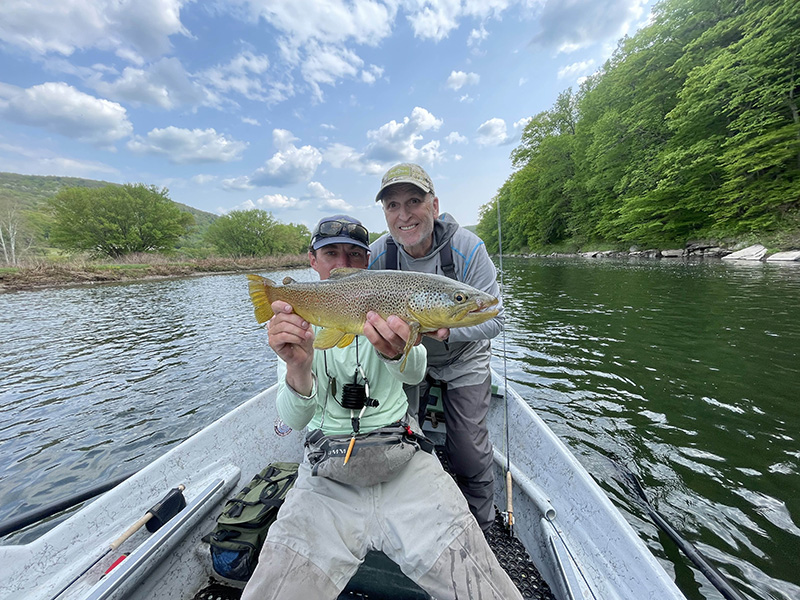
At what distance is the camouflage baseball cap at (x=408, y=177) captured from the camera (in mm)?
3199

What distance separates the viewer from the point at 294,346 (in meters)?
2.26

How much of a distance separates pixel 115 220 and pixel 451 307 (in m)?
71.7

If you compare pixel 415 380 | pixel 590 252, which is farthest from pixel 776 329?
pixel 590 252

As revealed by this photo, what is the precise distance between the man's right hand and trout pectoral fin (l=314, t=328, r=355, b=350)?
7cm

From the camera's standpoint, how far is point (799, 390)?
5.43 m

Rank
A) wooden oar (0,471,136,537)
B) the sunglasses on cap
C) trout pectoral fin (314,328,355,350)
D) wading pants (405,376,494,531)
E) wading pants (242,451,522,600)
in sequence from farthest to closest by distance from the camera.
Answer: wading pants (405,376,494,531)
the sunglasses on cap
wooden oar (0,471,136,537)
trout pectoral fin (314,328,355,350)
wading pants (242,451,522,600)

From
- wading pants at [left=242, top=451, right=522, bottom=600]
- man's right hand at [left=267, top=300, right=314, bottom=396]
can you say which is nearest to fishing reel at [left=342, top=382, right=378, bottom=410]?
man's right hand at [left=267, top=300, right=314, bottom=396]

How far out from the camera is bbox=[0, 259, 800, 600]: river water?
3.49 metres

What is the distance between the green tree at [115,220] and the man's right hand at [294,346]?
223 feet

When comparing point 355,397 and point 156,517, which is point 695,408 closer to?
point 355,397

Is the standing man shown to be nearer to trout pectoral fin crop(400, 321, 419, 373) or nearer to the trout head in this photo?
the trout head

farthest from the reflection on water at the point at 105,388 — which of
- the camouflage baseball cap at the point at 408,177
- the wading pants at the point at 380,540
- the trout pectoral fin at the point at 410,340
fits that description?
the camouflage baseball cap at the point at 408,177

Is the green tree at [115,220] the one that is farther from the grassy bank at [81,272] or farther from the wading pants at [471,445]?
the wading pants at [471,445]

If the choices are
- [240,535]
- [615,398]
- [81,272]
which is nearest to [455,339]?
[240,535]
